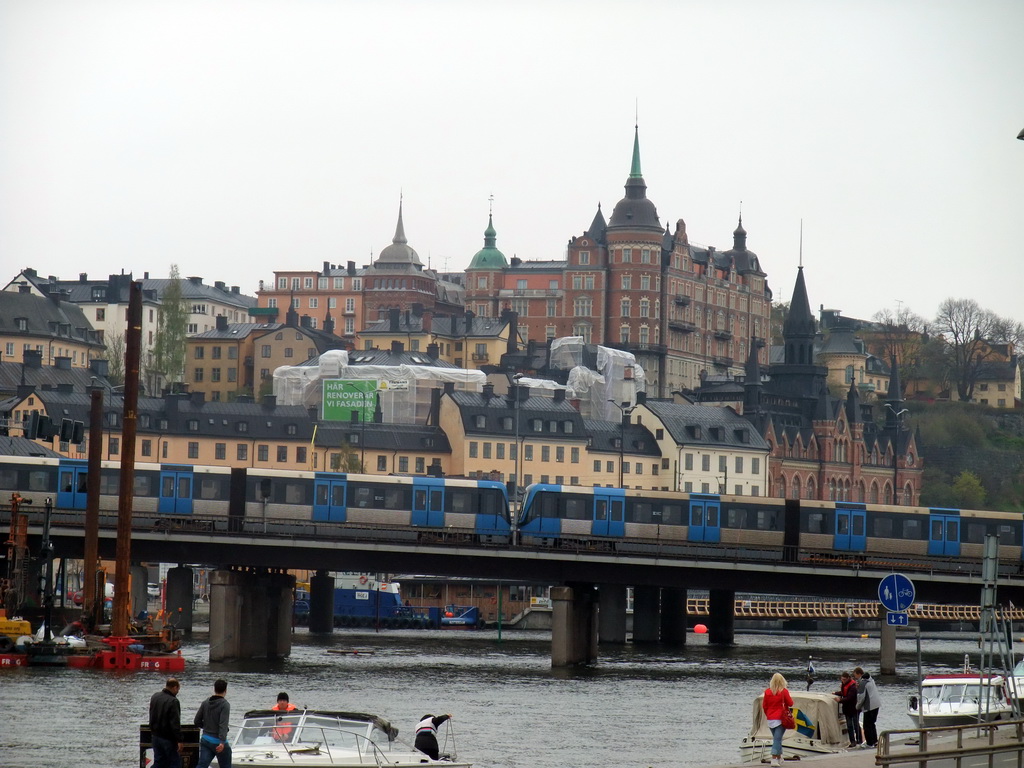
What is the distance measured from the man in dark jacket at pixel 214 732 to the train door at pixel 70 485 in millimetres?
53775

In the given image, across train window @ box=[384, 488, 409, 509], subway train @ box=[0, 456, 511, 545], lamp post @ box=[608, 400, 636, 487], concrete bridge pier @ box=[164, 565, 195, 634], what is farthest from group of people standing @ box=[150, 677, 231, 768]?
lamp post @ box=[608, 400, 636, 487]

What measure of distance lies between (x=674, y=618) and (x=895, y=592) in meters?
71.4

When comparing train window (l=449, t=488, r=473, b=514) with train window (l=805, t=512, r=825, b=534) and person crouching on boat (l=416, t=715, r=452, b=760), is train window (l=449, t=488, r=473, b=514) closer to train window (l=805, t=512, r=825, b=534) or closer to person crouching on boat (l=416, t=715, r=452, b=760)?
train window (l=805, t=512, r=825, b=534)

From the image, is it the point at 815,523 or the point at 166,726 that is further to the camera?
the point at 815,523

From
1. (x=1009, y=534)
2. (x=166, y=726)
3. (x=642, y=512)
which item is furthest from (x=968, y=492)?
(x=166, y=726)

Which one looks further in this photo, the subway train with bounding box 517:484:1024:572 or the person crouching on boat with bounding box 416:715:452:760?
the subway train with bounding box 517:484:1024:572

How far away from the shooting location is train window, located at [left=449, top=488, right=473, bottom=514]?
86062 millimetres

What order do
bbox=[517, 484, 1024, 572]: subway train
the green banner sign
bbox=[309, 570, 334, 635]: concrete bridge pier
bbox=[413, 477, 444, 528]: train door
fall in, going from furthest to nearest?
the green banner sign < bbox=[309, 570, 334, 635]: concrete bridge pier < bbox=[517, 484, 1024, 572]: subway train < bbox=[413, 477, 444, 528]: train door

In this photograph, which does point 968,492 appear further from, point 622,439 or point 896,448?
point 622,439

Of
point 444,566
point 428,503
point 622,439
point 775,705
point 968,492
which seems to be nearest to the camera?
point 775,705

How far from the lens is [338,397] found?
167 meters

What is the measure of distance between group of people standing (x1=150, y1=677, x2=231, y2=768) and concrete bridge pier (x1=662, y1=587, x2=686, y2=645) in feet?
254

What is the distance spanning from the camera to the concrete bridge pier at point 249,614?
255ft

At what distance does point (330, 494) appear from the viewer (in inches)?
3342
